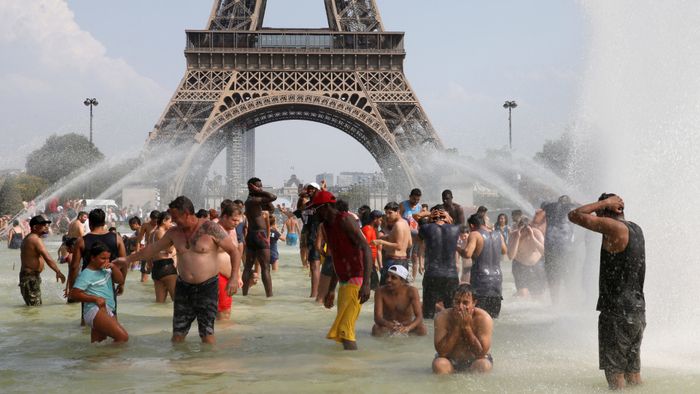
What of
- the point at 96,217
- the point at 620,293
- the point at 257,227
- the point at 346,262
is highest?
the point at 96,217

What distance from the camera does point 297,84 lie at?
5138cm

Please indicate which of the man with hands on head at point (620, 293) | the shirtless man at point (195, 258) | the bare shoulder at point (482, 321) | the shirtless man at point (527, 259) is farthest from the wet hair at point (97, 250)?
the shirtless man at point (527, 259)

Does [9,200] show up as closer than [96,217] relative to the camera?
No

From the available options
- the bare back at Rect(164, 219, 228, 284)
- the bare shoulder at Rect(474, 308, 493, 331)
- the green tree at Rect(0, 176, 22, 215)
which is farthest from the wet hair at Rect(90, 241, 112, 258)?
the green tree at Rect(0, 176, 22, 215)

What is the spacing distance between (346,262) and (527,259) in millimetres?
6440

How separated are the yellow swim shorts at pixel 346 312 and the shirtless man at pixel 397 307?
110cm

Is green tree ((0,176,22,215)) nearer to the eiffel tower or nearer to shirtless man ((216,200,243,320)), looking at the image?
the eiffel tower

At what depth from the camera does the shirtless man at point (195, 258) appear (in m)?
9.74

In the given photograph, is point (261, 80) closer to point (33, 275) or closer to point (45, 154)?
point (33, 275)

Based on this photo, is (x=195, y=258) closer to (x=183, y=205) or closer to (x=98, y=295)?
(x=183, y=205)

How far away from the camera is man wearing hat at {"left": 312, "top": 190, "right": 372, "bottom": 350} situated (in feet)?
30.5

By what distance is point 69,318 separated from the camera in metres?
12.6

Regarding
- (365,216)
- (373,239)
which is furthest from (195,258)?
(365,216)

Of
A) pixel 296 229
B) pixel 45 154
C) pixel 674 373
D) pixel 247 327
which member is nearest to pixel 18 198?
pixel 296 229
